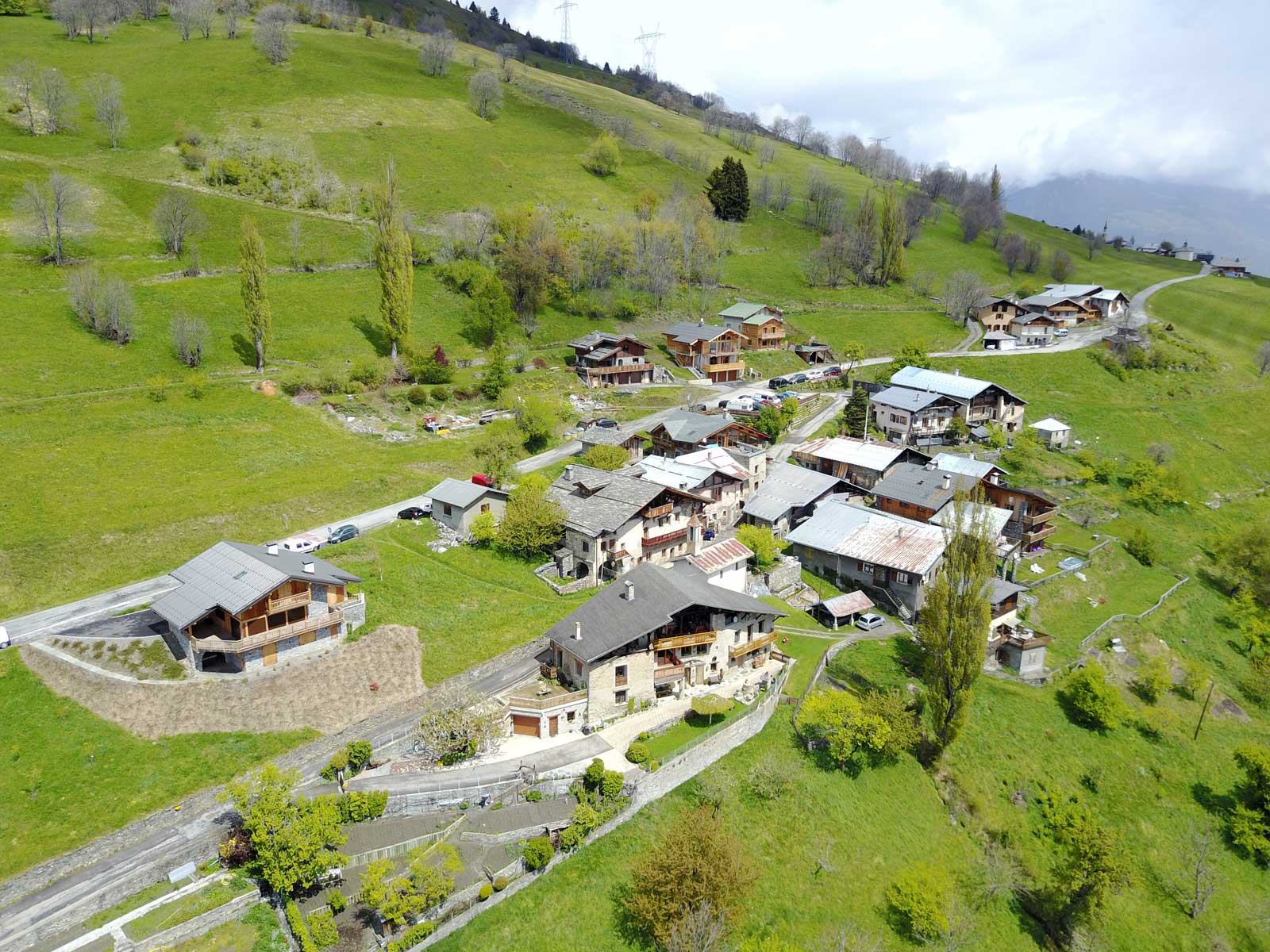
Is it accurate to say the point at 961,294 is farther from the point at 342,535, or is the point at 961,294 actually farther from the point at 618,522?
the point at 342,535

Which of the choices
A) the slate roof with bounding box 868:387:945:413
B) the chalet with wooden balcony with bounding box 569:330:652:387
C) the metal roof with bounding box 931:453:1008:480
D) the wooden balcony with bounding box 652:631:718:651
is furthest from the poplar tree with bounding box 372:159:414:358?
the metal roof with bounding box 931:453:1008:480

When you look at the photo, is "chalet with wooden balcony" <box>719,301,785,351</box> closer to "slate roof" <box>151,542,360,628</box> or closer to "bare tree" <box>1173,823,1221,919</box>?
"slate roof" <box>151,542,360,628</box>

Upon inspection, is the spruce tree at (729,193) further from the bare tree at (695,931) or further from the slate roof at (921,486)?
the bare tree at (695,931)

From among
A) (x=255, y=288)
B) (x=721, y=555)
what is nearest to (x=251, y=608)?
(x=721, y=555)

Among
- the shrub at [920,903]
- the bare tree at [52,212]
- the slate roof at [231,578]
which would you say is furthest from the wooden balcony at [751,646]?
the bare tree at [52,212]

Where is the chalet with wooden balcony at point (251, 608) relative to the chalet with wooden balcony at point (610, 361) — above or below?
below

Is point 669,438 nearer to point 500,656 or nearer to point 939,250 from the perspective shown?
point 500,656
